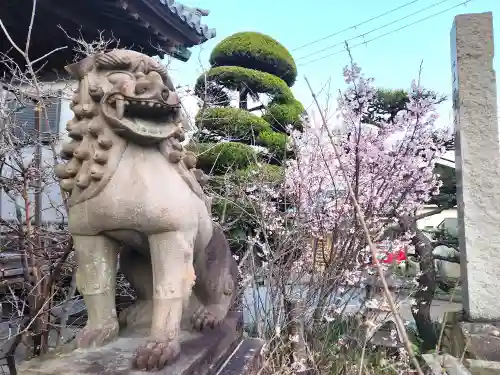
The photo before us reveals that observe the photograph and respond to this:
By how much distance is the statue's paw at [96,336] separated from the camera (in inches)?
57.7

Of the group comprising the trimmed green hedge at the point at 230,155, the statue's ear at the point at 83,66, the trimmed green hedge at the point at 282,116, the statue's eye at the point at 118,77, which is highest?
the trimmed green hedge at the point at 282,116

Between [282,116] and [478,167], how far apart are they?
112 inches

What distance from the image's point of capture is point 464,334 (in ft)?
10.8

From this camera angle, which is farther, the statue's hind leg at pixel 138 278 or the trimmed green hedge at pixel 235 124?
the trimmed green hedge at pixel 235 124

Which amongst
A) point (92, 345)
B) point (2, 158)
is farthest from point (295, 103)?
point (92, 345)

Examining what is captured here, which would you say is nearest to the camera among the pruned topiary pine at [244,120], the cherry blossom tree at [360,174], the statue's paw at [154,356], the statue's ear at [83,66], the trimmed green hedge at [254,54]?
the statue's paw at [154,356]

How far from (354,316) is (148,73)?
121 inches

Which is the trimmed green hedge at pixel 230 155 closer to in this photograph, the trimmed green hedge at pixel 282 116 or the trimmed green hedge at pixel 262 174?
the trimmed green hedge at pixel 262 174

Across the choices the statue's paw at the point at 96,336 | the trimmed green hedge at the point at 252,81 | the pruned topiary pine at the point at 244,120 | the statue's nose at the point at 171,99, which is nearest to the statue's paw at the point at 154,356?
the statue's paw at the point at 96,336

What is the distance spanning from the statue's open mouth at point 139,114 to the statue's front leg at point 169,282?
353 millimetres

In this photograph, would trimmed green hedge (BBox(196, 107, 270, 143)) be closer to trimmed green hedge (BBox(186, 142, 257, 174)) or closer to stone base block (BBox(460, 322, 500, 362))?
trimmed green hedge (BBox(186, 142, 257, 174))

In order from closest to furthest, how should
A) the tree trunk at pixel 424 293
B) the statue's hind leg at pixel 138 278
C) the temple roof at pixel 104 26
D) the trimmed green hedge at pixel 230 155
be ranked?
1. the statue's hind leg at pixel 138 278
2. the temple roof at pixel 104 26
3. the tree trunk at pixel 424 293
4. the trimmed green hedge at pixel 230 155

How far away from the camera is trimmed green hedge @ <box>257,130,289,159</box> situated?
560 centimetres

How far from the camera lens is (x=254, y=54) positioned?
606cm
